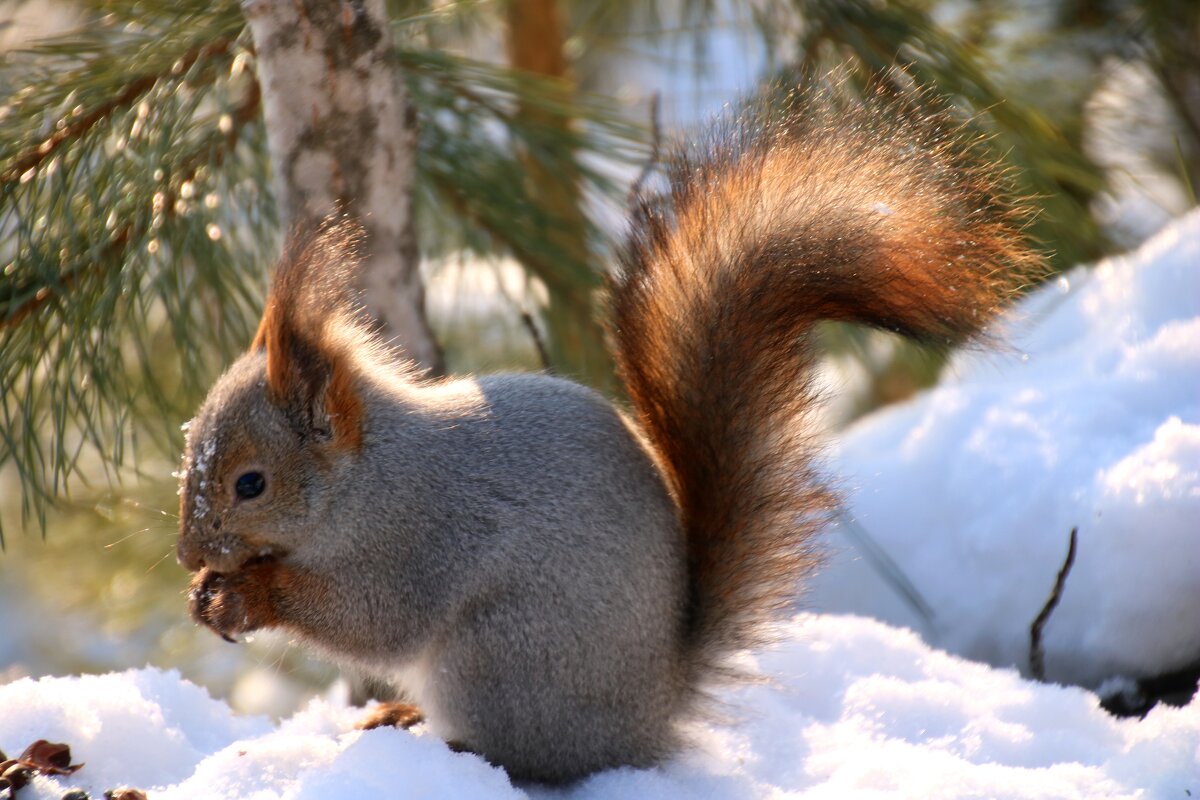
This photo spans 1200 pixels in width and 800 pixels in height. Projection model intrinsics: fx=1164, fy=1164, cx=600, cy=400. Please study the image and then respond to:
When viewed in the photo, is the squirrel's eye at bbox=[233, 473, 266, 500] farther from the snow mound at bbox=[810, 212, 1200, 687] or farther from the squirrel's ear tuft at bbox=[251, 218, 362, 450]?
the snow mound at bbox=[810, 212, 1200, 687]

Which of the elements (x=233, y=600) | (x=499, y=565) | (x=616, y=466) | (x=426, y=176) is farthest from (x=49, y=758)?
(x=426, y=176)

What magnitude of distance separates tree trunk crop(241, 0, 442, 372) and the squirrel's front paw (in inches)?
16.0

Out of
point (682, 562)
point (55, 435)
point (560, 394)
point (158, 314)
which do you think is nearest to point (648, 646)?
point (682, 562)

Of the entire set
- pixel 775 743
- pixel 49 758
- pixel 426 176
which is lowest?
pixel 775 743

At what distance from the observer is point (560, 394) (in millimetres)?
1320

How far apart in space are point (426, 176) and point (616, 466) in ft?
2.60

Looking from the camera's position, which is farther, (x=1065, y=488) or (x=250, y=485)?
(x=1065, y=488)

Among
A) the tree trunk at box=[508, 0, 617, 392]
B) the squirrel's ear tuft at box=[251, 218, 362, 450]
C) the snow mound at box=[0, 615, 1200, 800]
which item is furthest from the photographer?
the tree trunk at box=[508, 0, 617, 392]

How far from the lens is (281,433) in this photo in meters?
1.25

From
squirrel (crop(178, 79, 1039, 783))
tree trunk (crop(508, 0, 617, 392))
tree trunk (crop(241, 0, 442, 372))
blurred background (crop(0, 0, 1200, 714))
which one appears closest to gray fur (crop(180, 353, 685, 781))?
squirrel (crop(178, 79, 1039, 783))

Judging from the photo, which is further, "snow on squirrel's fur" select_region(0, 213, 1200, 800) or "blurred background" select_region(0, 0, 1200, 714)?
"blurred background" select_region(0, 0, 1200, 714)

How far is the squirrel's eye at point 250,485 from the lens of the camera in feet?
4.08

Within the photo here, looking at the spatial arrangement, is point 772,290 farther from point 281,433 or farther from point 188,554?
point 188,554

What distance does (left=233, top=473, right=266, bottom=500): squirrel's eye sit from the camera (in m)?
1.24
